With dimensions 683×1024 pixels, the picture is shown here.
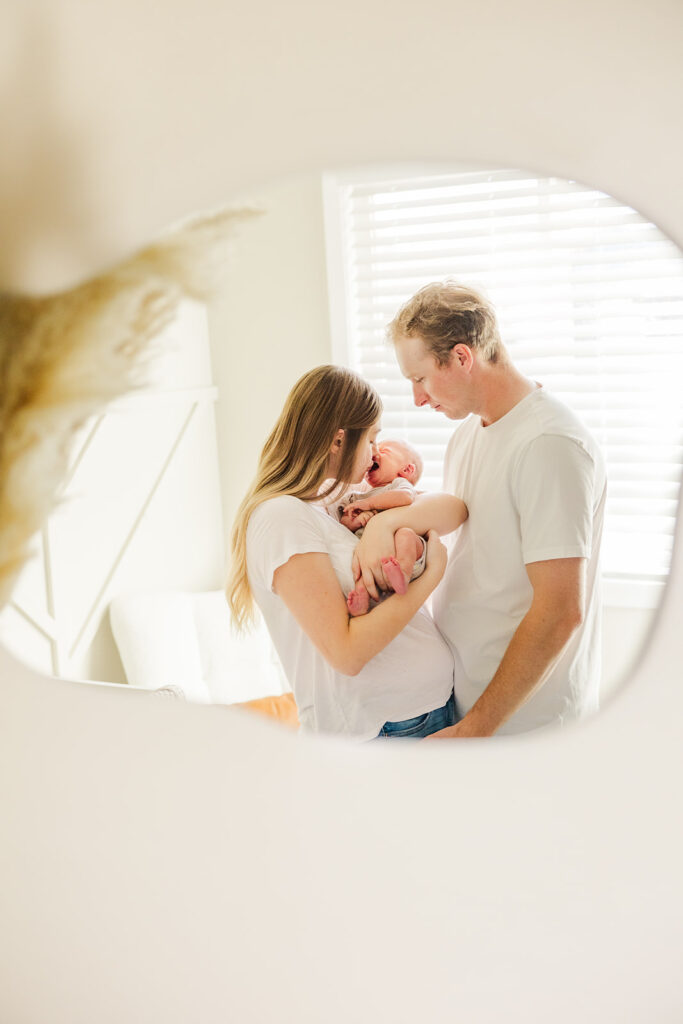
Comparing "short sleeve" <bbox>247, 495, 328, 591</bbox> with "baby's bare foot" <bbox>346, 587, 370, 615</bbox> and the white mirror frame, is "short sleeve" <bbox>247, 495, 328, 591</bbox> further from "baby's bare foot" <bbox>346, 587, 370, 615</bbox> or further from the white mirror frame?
the white mirror frame

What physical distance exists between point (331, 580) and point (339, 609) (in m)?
0.02

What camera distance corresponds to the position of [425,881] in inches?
27.7

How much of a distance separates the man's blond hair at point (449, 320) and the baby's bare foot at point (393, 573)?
14 cm

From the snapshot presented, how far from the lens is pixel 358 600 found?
605 mm

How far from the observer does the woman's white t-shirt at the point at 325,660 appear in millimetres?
611

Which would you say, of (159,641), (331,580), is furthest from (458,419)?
(159,641)

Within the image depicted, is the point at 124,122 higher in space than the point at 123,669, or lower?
higher

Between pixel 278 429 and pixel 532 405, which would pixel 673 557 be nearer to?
pixel 532 405

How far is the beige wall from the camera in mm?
623

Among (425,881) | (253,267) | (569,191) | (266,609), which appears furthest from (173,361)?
(425,881)

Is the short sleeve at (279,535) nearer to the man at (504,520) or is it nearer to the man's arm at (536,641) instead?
the man at (504,520)

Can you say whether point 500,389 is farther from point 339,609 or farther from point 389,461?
point 339,609

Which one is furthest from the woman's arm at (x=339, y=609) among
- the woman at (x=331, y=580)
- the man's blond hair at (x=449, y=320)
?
the man's blond hair at (x=449, y=320)

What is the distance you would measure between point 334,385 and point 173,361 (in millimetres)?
149
